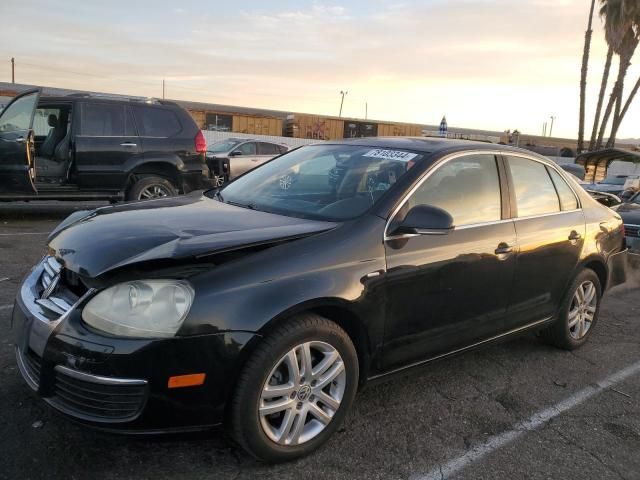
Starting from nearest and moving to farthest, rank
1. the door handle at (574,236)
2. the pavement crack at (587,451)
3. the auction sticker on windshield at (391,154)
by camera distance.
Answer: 1. the pavement crack at (587,451)
2. the auction sticker on windshield at (391,154)
3. the door handle at (574,236)

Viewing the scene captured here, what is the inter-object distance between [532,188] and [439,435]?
6.51 feet

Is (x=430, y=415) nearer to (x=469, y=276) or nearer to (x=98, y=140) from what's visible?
(x=469, y=276)

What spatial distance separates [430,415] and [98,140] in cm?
692

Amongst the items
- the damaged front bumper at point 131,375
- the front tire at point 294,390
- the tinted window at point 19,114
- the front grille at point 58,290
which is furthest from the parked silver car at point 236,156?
the damaged front bumper at point 131,375

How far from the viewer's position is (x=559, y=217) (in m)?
4.31

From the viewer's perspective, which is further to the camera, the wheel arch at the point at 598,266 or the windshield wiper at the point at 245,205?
the wheel arch at the point at 598,266

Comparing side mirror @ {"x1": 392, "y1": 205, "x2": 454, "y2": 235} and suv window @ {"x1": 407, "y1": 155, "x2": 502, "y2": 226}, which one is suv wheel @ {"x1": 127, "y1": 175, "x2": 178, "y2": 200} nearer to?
suv window @ {"x1": 407, "y1": 155, "x2": 502, "y2": 226}

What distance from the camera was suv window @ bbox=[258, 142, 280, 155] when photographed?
1619 cm

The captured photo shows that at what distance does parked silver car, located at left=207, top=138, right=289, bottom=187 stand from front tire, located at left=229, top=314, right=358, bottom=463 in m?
11.7

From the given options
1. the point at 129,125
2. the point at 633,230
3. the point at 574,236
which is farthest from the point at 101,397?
the point at 633,230

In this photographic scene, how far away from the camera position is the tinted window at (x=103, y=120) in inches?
334

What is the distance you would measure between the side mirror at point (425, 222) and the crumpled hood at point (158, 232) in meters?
0.41

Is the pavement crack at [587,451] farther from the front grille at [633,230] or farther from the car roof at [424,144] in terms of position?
the front grille at [633,230]

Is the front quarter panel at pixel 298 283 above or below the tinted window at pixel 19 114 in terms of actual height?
below
